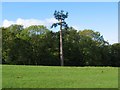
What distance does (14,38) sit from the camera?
76875 millimetres

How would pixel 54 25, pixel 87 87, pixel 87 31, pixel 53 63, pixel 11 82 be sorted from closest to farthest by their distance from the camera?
1. pixel 87 87
2. pixel 11 82
3. pixel 54 25
4. pixel 53 63
5. pixel 87 31

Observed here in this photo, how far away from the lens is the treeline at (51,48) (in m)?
73.6

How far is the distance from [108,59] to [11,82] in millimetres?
71364

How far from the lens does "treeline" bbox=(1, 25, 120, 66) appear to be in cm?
7362

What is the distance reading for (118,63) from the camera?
8012 centimetres

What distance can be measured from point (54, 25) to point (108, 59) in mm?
26269

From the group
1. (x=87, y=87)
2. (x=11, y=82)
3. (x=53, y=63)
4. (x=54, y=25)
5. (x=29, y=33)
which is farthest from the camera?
(x=29, y=33)

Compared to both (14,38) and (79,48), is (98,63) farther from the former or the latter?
(14,38)

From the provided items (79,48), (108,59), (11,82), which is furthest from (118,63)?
(11,82)

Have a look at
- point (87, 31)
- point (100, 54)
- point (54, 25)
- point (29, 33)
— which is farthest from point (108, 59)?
point (54, 25)

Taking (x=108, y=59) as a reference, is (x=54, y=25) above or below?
above

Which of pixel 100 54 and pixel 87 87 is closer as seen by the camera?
pixel 87 87

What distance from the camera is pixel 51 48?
258ft

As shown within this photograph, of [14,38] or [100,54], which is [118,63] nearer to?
[100,54]
